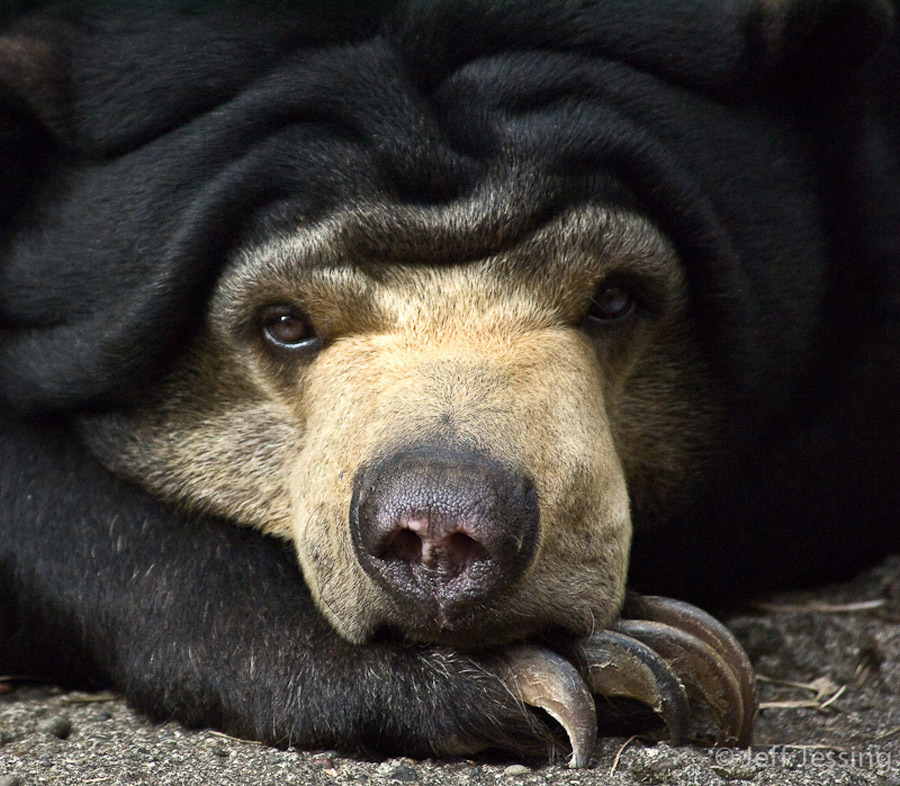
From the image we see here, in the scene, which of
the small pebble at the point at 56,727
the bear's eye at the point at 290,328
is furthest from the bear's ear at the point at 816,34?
the small pebble at the point at 56,727

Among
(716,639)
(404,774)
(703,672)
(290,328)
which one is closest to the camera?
(404,774)

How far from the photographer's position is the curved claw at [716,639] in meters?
3.67

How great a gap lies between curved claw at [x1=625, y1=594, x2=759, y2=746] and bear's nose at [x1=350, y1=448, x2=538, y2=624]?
0.73 meters

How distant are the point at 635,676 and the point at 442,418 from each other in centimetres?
86

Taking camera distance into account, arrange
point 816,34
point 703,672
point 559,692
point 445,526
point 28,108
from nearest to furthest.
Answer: point 445,526 → point 559,692 → point 703,672 → point 28,108 → point 816,34

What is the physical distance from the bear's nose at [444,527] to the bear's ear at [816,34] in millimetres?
1781

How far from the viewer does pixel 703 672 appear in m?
3.66

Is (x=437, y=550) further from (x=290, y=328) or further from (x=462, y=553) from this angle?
(x=290, y=328)

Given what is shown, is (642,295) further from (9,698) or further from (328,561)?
(9,698)

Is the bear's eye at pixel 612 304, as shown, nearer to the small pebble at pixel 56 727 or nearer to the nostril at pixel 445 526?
the nostril at pixel 445 526

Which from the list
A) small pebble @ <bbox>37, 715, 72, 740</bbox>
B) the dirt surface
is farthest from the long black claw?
small pebble @ <bbox>37, 715, 72, 740</bbox>

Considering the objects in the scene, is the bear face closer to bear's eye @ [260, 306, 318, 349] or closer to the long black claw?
bear's eye @ [260, 306, 318, 349]

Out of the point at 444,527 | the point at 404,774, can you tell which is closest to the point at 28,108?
the point at 444,527

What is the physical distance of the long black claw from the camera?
365 centimetres
